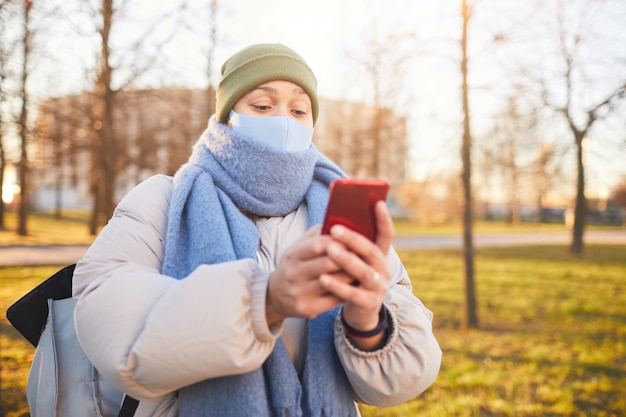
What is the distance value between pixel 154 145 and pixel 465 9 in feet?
26.5

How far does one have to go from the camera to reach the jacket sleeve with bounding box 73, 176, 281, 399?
106cm

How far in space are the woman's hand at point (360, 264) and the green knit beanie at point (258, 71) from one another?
76 cm

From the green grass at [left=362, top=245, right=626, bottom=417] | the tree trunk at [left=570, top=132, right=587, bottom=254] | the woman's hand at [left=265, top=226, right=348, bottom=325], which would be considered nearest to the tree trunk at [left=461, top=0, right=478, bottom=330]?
the green grass at [left=362, top=245, right=626, bottom=417]

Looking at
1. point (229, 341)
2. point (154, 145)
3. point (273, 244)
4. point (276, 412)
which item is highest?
point (154, 145)

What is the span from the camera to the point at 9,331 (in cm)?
547

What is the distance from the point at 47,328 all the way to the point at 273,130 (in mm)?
1121

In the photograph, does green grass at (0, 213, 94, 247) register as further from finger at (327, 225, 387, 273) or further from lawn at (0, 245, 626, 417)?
finger at (327, 225, 387, 273)

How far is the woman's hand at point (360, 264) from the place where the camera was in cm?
94

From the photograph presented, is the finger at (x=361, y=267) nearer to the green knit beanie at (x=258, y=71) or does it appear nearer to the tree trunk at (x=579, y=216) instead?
the green knit beanie at (x=258, y=71)

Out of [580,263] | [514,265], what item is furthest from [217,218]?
[580,263]

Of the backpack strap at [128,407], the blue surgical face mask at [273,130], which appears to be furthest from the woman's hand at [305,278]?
the backpack strap at [128,407]

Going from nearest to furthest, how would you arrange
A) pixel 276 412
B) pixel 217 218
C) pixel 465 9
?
pixel 276 412
pixel 217 218
pixel 465 9

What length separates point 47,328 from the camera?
1629mm

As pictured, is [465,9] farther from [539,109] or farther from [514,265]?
[514,265]
